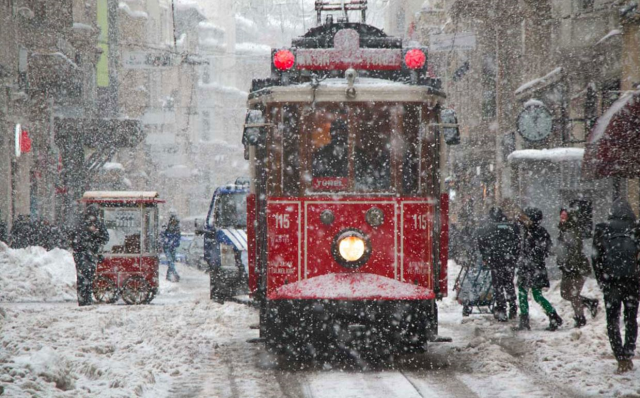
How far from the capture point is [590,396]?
322 inches

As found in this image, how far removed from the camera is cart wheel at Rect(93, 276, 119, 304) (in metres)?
18.2

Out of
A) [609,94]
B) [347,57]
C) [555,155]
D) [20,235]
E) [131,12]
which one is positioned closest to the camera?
[347,57]

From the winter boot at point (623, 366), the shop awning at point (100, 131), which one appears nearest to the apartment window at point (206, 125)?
the shop awning at point (100, 131)

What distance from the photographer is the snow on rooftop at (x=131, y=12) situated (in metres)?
54.1

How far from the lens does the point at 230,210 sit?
19328 mm

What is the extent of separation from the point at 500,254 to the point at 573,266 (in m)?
1.46

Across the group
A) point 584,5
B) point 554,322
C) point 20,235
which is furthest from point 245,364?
point 20,235

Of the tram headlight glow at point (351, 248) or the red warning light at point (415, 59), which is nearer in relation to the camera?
the tram headlight glow at point (351, 248)

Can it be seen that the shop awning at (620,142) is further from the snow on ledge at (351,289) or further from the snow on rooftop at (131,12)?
the snow on rooftop at (131,12)

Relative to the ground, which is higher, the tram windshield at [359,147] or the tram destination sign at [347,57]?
the tram destination sign at [347,57]

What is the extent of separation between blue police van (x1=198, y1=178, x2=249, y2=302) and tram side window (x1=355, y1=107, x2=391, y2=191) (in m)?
8.19

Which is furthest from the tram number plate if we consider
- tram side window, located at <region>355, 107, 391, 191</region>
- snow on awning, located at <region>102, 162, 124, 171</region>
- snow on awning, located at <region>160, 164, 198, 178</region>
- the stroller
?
snow on awning, located at <region>160, 164, 198, 178</region>

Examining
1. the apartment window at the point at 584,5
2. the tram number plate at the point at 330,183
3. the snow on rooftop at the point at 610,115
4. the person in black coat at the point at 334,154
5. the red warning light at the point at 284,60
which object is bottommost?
the tram number plate at the point at 330,183

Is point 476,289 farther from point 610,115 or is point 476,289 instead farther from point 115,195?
point 115,195
